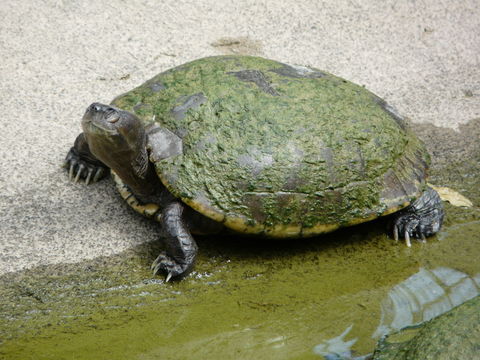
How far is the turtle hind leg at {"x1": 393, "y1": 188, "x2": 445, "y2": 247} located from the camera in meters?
4.57

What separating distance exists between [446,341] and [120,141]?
2315mm

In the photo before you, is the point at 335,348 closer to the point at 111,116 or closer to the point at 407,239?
the point at 407,239

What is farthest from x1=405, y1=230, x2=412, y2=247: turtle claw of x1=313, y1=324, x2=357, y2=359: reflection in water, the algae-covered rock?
the algae-covered rock

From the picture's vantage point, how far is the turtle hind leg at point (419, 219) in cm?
457

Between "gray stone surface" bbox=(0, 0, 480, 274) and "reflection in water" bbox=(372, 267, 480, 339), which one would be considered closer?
A: "reflection in water" bbox=(372, 267, 480, 339)

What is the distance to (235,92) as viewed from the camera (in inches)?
168

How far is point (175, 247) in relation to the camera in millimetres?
3947

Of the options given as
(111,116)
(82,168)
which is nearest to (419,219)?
(111,116)

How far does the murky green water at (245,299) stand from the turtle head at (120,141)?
0.55 meters

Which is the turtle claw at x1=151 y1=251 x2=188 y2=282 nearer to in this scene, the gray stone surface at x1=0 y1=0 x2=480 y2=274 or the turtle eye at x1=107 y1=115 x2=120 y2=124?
the gray stone surface at x1=0 y1=0 x2=480 y2=274

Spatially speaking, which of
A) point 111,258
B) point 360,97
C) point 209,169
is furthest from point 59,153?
point 360,97

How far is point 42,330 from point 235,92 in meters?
2.05

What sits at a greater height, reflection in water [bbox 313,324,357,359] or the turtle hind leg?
the turtle hind leg

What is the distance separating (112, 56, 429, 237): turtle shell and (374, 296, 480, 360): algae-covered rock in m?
1.15
